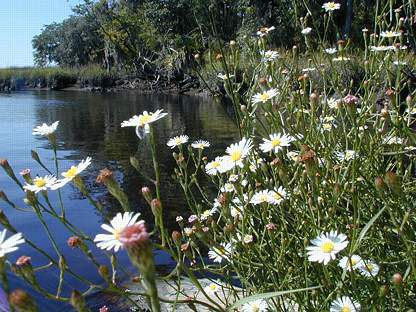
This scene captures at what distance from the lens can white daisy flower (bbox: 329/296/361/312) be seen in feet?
4.26

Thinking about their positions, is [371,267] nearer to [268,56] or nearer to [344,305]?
[344,305]

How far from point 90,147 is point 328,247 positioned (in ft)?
25.3

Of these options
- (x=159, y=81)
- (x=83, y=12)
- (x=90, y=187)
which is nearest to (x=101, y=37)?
(x=83, y=12)

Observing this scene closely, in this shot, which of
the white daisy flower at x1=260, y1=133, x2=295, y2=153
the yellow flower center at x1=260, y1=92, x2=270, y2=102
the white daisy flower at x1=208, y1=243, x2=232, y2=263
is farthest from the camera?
the yellow flower center at x1=260, y1=92, x2=270, y2=102

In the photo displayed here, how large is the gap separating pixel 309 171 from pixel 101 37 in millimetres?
30617

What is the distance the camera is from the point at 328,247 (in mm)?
1283

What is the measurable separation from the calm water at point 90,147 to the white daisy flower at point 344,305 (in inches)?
31.7

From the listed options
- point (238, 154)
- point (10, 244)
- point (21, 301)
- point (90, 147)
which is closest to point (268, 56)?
point (238, 154)

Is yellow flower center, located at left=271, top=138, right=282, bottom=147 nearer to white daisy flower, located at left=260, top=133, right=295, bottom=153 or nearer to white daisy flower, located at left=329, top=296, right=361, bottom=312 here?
white daisy flower, located at left=260, top=133, right=295, bottom=153

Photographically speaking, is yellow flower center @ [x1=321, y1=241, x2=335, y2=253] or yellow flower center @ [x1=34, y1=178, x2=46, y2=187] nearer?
yellow flower center @ [x1=321, y1=241, x2=335, y2=253]

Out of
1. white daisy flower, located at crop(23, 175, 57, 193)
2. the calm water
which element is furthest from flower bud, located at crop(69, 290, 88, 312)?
the calm water

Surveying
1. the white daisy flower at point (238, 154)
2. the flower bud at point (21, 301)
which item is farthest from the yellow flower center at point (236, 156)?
the flower bud at point (21, 301)

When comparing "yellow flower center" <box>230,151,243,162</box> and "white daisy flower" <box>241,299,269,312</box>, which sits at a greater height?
"yellow flower center" <box>230,151,243,162</box>

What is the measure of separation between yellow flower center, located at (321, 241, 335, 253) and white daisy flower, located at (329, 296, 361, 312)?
0.45 ft
